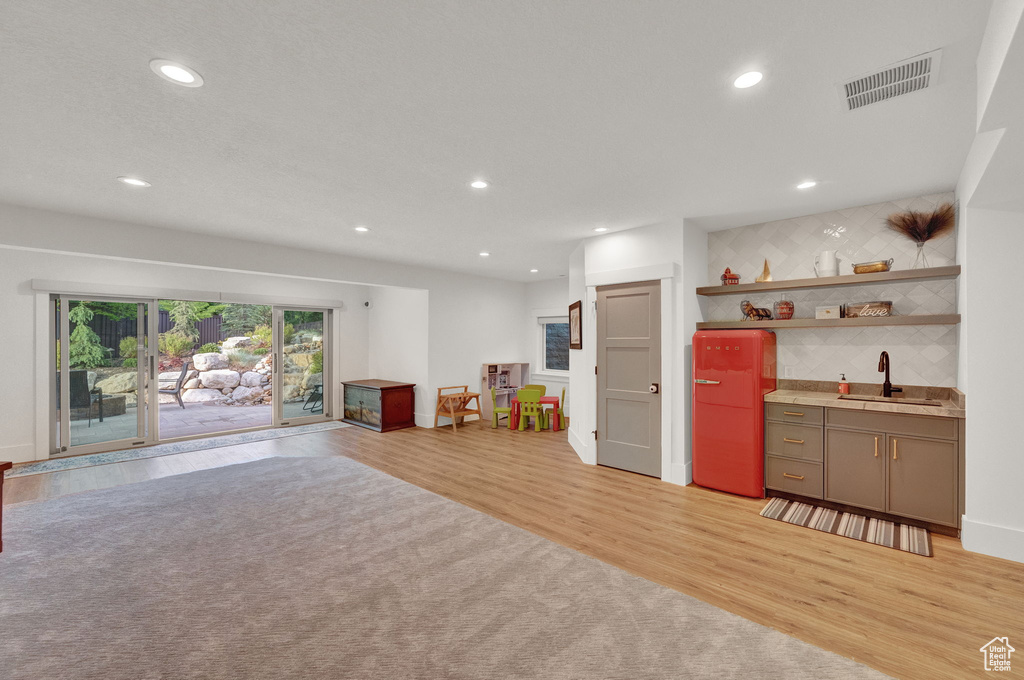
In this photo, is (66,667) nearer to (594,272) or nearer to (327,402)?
(594,272)

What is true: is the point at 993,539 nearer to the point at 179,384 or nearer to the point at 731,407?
the point at 731,407

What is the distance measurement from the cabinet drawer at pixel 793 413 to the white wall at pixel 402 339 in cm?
496

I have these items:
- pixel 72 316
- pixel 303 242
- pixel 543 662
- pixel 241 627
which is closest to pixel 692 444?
pixel 543 662

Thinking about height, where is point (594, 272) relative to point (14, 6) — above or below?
below

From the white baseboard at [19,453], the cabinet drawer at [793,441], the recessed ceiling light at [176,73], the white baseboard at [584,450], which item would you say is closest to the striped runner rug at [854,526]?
the cabinet drawer at [793,441]

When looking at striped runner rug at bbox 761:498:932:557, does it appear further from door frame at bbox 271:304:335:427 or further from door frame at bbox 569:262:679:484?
door frame at bbox 271:304:335:427

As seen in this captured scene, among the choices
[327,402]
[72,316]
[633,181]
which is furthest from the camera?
→ [327,402]

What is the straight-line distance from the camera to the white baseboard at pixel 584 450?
4.99m

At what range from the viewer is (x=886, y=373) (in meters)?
3.60

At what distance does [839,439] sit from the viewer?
3.49 metres

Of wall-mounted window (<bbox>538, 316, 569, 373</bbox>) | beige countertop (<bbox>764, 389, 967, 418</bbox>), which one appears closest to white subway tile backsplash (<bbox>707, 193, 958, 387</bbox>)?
beige countertop (<bbox>764, 389, 967, 418</bbox>)

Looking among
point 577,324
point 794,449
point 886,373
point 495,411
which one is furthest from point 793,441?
point 495,411

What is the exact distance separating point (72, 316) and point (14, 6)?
5.50 metres
